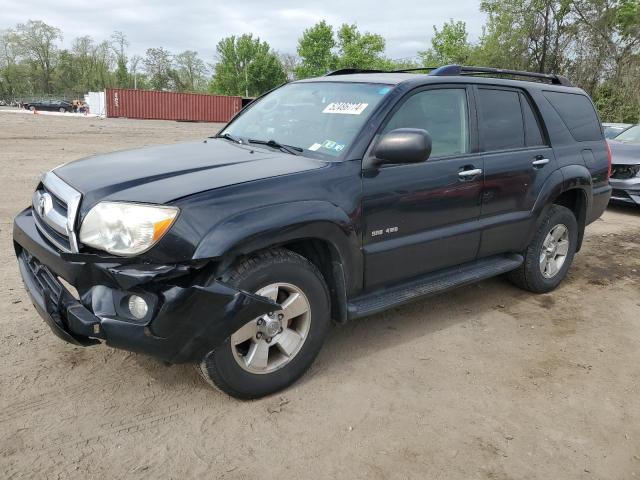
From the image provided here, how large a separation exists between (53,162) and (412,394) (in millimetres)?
10771

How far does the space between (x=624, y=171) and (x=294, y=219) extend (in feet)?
25.9

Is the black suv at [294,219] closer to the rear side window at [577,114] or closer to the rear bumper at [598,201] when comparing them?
the rear side window at [577,114]

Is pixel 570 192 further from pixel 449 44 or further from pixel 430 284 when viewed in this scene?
pixel 449 44

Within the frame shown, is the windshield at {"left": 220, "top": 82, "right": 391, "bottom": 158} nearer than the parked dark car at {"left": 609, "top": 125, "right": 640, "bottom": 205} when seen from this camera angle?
Yes

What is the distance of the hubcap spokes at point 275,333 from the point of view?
2807 millimetres

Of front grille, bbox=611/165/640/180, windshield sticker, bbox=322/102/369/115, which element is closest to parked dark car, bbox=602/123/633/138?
front grille, bbox=611/165/640/180

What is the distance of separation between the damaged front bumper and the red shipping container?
37.7 meters

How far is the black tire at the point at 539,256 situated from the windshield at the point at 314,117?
2.02 meters

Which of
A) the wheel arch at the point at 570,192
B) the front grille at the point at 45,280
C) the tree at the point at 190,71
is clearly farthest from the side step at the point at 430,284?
the tree at the point at 190,71

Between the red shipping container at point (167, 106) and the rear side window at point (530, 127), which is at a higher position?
the rear side window at point (530, 127)

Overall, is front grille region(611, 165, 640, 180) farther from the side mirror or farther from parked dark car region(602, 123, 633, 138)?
the side mirror

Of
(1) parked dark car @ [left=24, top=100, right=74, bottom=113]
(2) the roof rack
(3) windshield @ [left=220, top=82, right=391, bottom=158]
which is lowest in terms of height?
(1) parked dark car @ [left=24, top=100, right=74, bottom=113]

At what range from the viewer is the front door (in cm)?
326

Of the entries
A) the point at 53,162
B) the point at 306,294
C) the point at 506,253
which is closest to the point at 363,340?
the point at 306,294
